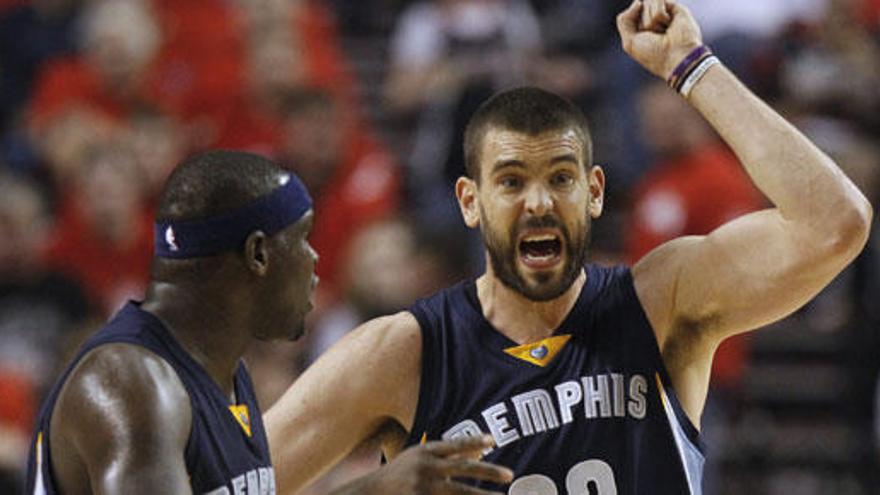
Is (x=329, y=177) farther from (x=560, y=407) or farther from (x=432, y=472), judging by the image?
(x=432, y=472)

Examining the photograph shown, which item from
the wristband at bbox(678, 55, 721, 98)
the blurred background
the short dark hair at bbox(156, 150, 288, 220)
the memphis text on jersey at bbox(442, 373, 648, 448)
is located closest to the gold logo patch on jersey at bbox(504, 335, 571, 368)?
the memphis text on jersey at bbox(442, 373, 648, 448)

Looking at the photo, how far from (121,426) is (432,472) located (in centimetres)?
66

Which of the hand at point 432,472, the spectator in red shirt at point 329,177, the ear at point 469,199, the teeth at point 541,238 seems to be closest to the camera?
the hand at point 432,472

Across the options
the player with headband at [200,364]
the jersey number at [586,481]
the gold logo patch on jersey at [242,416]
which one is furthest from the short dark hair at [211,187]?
the jersey number at [586,481]

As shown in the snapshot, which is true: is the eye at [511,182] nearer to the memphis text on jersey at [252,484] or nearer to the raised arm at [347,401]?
the raised arm at [347,401]

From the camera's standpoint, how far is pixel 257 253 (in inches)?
159

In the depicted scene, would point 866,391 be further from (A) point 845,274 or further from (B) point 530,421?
(B) point 530,421

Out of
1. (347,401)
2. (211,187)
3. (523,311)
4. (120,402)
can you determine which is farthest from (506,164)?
(120,402)

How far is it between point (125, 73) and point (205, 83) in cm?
61

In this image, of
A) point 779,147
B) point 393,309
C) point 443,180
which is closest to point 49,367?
point 393,309

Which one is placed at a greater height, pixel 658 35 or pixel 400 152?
pixel 400 152

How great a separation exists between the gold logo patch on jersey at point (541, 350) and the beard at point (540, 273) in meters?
0.11

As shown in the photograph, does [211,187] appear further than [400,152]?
No

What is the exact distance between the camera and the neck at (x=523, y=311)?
4598 millimetres
